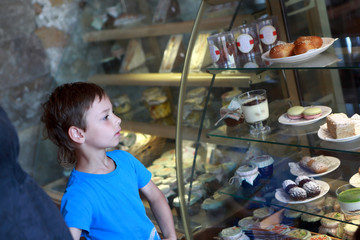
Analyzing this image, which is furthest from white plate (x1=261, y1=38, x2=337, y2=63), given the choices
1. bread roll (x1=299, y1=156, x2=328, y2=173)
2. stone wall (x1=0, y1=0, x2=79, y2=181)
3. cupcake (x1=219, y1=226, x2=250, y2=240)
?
stone wall (x1=0, y1=0, x2=79, y2=181)

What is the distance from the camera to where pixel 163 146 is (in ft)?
9.70

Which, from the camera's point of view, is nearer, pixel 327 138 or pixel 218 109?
pixel 327 138

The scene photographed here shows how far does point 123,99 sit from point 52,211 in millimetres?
2400

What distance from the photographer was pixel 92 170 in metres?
1.75

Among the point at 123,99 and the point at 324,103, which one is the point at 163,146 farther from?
the point at 324,103

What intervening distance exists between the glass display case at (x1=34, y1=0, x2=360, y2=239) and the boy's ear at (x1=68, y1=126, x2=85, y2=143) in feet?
2.31

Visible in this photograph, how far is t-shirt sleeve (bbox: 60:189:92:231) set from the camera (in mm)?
1606

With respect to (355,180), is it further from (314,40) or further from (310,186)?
(314,40)

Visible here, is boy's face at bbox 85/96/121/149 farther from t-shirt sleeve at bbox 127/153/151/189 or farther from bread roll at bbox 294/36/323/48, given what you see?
bread roll at bbox 294/36/323/48

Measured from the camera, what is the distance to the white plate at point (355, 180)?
181cm

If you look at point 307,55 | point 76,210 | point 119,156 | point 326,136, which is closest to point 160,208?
point 119,156

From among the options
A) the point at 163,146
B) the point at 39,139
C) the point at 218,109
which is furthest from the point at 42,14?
the point at 218,109

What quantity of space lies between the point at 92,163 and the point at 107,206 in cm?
18

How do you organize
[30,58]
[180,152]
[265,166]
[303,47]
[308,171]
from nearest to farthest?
[303,47]
[308,171]
[265,166]
[180,152]
[30,58]
